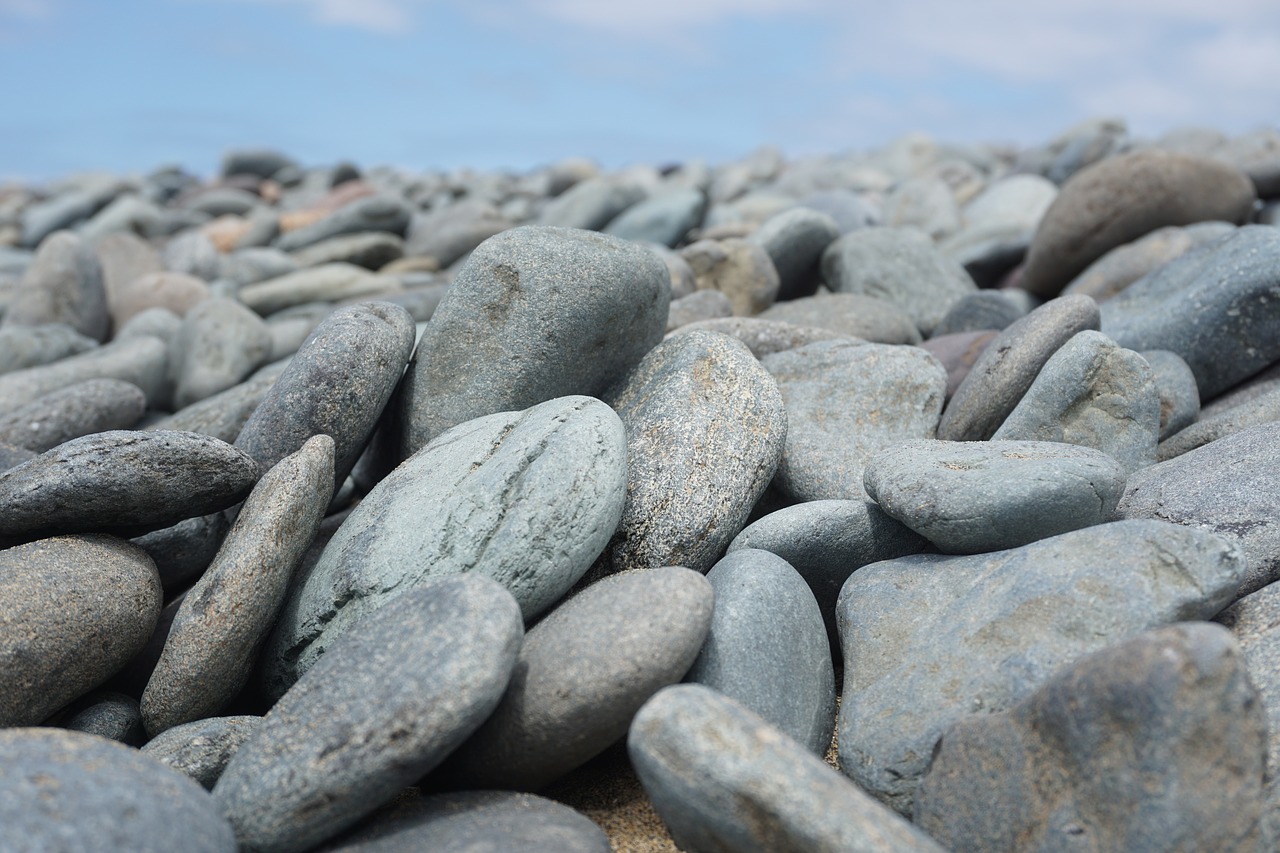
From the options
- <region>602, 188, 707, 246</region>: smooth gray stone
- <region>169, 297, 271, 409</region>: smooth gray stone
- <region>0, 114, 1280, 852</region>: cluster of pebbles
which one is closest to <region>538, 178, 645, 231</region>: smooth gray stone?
<region>602, 188, 707, 246</region>: smooth gray stone

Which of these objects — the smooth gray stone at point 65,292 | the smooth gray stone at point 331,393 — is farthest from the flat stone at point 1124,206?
the smooth gray stone at point 65,292

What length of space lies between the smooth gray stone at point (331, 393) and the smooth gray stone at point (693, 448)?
3.01 feet

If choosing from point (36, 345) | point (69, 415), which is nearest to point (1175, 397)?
point (69, 415)

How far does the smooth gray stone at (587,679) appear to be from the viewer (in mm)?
2646

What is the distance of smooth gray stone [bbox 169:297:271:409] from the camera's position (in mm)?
6260

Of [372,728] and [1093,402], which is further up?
[1093,402]

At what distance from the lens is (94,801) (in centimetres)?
216

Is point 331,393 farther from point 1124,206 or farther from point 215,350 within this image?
point 1124,206

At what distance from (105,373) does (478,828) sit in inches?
182

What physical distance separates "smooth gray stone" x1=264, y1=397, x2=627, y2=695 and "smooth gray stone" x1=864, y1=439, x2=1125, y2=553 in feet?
3.09

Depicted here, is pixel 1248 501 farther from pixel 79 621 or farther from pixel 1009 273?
pixel 1009 273

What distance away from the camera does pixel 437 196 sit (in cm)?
1752

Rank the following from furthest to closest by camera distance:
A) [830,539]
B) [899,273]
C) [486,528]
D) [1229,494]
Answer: [899,273] < [830,539] < [1229,494] < [486,528]

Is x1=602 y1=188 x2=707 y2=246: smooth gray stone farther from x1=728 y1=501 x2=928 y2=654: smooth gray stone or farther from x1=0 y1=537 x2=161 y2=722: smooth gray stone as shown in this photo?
x1=0 y1=537 x2=161 y2=722: smooth gray stone
